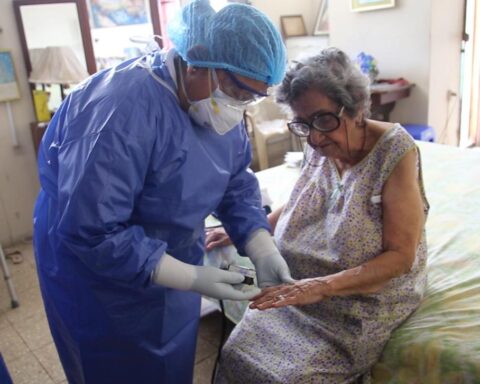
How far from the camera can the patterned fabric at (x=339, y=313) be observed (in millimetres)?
1149

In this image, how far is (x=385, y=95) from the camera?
10.8ft

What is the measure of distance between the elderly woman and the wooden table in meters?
2.06

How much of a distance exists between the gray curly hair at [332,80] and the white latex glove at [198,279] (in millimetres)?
516

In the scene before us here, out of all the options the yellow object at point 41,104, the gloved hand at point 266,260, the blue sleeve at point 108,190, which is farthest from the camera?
the yellow object at point 41,104

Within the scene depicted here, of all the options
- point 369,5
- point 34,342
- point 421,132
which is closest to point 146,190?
point 34,342

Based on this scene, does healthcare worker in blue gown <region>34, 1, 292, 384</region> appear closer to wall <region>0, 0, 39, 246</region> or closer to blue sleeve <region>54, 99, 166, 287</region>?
blue sleeve <region>54, 99, 166, 287</region>

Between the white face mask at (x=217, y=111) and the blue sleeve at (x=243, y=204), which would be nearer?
the white face mask at (x=217, y=111)

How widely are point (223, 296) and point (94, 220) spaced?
0.36 metres

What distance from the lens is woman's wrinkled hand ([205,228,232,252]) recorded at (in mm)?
1668

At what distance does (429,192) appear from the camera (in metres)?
2.11

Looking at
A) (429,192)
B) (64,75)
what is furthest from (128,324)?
(64,75)

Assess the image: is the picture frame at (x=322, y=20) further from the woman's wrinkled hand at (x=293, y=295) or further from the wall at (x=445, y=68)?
the woman's wrinkled hand at (x=293, y=295)

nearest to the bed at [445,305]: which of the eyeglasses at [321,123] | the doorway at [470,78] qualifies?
the eyeglasses at [321,123]

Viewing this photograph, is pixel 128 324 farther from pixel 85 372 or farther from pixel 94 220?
pixel 94 220
